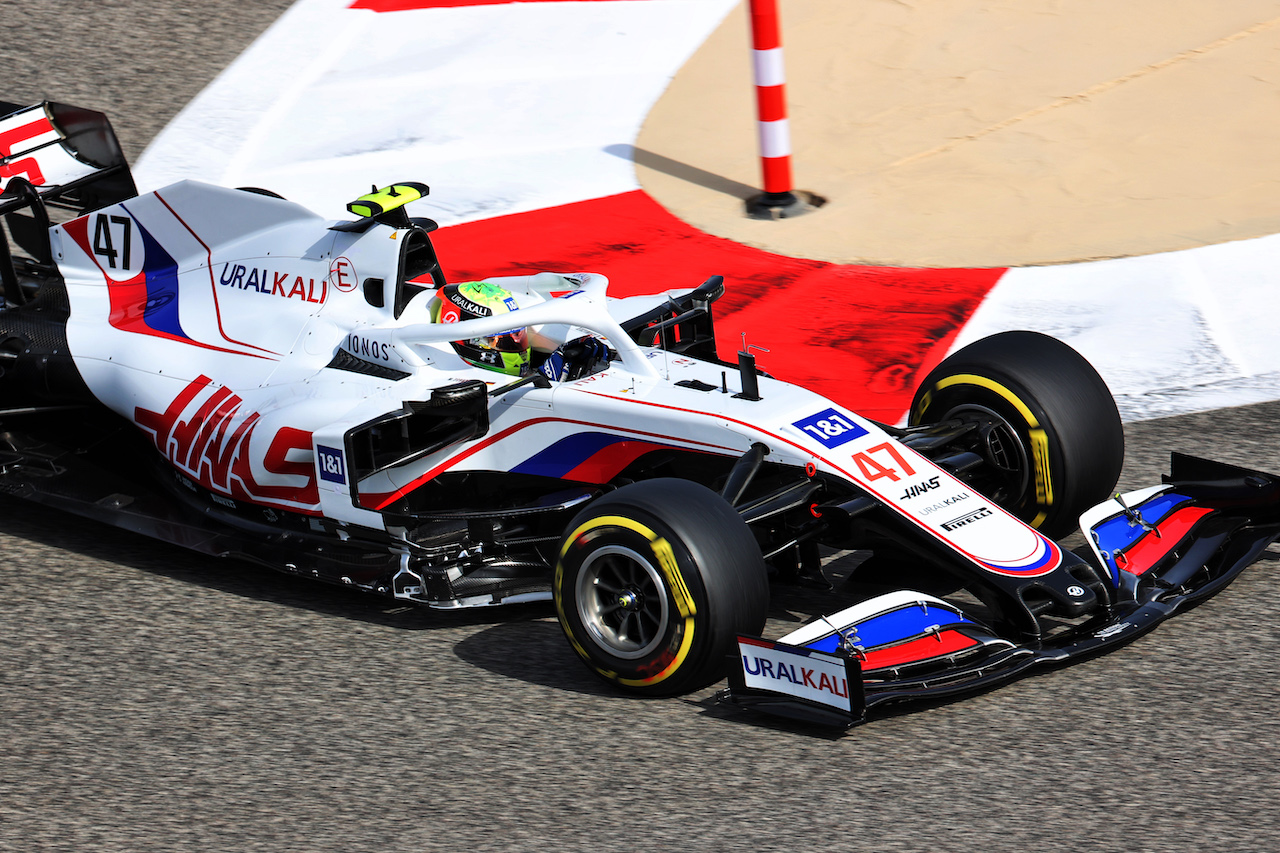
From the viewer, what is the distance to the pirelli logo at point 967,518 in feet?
15.0

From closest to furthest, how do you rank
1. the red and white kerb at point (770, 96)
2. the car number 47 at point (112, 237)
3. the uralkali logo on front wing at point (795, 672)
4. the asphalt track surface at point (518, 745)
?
the asphalt track surface at point (518, 745), the uralkali logo on front wing at point (795, 672), the car number 47 at point (112, 237), the red and white kerb at point (770, 96)

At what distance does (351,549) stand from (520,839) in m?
1.74

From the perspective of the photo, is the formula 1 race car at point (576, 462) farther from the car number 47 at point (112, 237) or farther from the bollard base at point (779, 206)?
the bollard base at point (779, 206)

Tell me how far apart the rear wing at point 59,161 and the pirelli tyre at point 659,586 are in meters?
3.69

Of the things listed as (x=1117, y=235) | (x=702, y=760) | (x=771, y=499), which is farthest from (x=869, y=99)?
(x=702, y=760)

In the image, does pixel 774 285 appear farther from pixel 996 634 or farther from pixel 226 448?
pixel 996 634

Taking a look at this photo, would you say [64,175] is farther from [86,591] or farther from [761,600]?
[761,600]

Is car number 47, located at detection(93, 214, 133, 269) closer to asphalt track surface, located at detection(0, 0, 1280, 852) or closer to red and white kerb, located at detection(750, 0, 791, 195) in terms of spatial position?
asphalt track surface, located at detection(0, 0, 1280, 852)

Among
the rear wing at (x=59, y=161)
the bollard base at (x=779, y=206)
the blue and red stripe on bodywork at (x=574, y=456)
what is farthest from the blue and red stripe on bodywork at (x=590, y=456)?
the bollard base at (x=779, y=206)

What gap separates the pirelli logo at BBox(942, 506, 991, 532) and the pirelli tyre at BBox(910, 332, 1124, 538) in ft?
1.75

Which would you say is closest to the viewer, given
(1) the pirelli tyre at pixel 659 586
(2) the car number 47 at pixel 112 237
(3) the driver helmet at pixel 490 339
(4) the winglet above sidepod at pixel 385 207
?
(1) the pirelli tyre at pixel 659 586

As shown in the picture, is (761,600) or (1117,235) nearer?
(761,600)

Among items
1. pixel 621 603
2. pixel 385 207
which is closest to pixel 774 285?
pixel 385 207

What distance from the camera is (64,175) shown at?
6.99 meters
